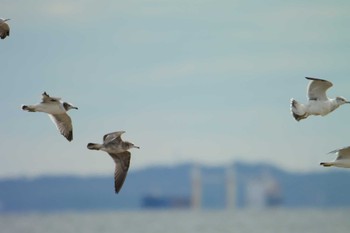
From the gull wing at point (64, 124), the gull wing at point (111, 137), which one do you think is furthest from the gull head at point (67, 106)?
the gull wing at point (111, 137)

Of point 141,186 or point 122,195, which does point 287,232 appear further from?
point 122,195

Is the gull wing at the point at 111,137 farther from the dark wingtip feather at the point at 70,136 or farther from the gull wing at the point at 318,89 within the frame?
the gull wing at the point at 318,89

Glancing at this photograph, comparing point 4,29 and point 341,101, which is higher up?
point 4,29

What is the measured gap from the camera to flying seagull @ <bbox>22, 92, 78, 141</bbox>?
16.1 metres

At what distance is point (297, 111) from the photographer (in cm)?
1611

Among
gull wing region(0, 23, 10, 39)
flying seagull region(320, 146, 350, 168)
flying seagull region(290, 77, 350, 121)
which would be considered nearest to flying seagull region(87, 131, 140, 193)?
gull wing region(0, 23, 10, 39)

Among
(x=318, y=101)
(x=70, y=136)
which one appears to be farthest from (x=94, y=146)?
(x=318, y=101)

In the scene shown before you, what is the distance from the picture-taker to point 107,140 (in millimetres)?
16109

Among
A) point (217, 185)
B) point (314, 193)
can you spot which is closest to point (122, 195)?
point (217, 185)

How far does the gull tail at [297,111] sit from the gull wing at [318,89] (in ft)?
1.99

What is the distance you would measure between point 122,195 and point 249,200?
1248 inches

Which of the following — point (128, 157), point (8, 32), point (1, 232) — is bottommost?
point (128, 157)

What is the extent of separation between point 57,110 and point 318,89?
3726 millimetres

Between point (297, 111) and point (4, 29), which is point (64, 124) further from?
point (297, 111)
